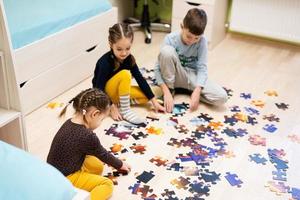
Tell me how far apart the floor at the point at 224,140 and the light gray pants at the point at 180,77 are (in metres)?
0.08

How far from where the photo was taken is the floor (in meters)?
1.94

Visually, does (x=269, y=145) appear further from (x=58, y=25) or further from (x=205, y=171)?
(x=58, y=25)

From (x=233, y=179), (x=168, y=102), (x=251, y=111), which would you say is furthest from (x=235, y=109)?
(x=233, y=179)

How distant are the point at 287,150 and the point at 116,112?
1020mm

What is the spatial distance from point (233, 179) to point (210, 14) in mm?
1821

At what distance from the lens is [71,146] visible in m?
1.66

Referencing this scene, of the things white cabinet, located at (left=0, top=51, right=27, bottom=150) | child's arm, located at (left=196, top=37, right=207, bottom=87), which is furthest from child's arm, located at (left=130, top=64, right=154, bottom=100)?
white cabinet, located at (left=0, top=51, right=27, bottom=150)

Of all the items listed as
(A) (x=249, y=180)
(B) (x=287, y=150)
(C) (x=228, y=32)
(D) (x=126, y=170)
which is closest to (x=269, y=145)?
(B) (x=287, y=150)

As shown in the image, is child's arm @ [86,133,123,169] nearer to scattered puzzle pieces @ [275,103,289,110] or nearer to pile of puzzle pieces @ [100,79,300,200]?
pile of puzzle pieces @ [100,79,300,200]

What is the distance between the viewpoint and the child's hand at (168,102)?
2551 mm

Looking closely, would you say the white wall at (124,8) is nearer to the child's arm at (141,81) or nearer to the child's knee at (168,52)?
the child's knee at (168,52)

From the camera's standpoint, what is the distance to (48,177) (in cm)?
119

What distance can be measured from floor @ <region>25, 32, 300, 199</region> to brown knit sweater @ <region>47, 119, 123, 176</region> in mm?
280

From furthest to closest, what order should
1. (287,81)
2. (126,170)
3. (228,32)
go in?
(228,32), (287,81), (126,170)
